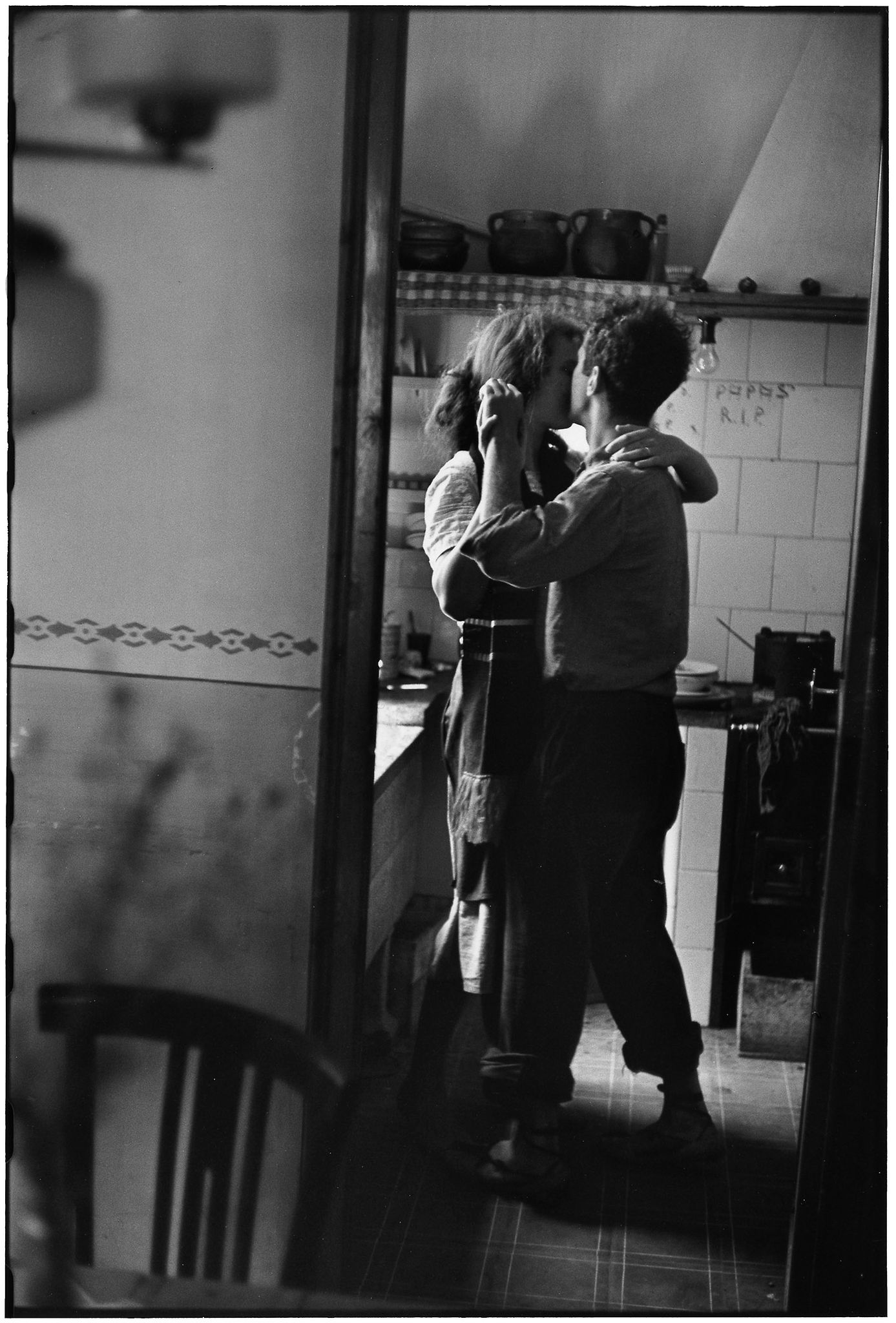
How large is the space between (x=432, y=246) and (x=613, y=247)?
235 mm

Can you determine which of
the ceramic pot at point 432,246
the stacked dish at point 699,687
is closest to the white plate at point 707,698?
the stacked dish at point 699,687

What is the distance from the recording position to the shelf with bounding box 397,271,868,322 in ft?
5.59

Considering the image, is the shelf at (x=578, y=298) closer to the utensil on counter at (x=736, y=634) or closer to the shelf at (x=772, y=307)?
the shelf at (x=772, y=307)

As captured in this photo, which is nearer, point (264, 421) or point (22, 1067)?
point (264, 421)

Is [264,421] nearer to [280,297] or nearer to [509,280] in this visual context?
[280,297]

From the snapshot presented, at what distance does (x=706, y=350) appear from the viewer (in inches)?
68.0

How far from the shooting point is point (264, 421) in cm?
180

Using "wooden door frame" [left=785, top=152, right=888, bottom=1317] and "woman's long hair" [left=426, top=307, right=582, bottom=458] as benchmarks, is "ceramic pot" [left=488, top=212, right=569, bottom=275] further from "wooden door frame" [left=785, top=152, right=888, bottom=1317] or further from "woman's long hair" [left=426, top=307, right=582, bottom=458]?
"wooden door frame" [left=785, top=152, right=888, bottom=1317]

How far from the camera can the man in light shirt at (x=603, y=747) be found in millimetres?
1708

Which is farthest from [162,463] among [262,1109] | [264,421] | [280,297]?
[262,1109]

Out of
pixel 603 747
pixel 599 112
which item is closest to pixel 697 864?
pixel 603 747

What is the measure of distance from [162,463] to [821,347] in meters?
0.90

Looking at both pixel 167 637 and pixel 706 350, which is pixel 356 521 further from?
pixel 706 350

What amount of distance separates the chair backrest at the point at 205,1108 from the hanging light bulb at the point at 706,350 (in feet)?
3.46
